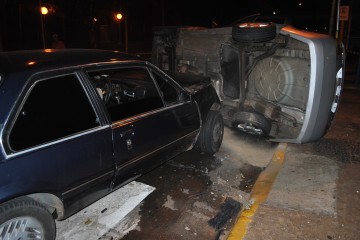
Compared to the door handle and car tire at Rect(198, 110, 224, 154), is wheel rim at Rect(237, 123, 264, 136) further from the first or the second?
the door handle

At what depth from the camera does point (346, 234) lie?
298 cm

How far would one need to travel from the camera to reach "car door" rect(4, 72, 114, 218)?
2.27 meters

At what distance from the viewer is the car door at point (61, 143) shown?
227 centimetres

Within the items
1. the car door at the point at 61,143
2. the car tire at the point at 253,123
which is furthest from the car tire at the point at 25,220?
the car tire at the point at 253,123

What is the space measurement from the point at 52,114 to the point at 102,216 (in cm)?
138

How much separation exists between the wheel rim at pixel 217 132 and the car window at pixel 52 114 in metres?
2.29

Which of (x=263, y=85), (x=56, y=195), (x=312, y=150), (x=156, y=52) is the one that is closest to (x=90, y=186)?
(x=56, y=195)

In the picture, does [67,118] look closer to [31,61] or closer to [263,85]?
[31,61]

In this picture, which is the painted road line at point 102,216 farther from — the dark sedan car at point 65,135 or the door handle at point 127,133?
the door handle at point 127,133

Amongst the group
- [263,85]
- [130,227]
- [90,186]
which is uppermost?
[263,85]

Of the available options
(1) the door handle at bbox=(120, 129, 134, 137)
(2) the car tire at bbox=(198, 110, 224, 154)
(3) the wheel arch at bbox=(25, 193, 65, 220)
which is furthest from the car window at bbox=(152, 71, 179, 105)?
(3) the wheel arch at bbox=(25, 193, 65, 220)

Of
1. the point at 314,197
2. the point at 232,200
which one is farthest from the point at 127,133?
the point at 314,197

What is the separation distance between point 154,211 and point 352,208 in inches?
80.9

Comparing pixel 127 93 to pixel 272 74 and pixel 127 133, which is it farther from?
pixel 272 74
